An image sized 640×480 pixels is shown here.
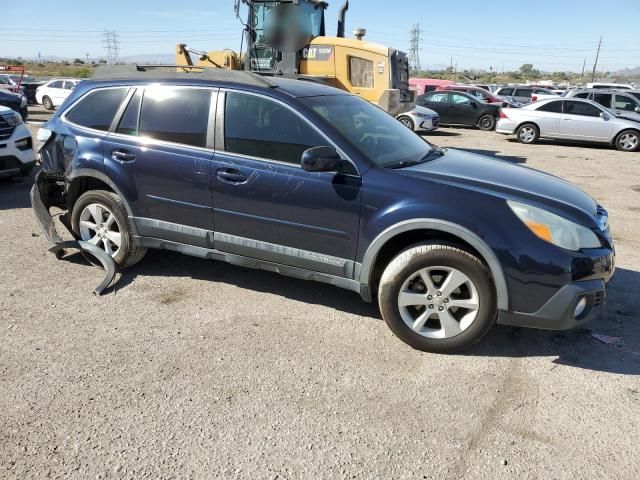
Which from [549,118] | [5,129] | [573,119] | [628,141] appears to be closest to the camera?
[5,129]

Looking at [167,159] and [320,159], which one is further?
[167,159]

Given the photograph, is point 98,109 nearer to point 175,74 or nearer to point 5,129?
point 175,74

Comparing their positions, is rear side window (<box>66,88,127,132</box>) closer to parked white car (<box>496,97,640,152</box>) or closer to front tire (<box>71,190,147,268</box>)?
front tire (<box>71,190,147,268</box>)

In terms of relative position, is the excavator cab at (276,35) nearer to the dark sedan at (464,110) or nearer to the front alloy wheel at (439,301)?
the front alloy wheel at (439,301)

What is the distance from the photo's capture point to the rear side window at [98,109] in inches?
180

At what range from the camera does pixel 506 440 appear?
2688 millimetres

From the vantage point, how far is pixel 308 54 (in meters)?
11.6

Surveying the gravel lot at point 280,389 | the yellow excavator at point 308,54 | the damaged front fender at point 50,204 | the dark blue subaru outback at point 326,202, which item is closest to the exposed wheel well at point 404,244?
the dark blue subaru outback at point 326,202

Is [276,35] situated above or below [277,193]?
above

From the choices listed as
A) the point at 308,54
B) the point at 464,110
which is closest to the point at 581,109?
the point at 464,110

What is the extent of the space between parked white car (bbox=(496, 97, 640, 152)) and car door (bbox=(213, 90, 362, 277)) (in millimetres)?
14002

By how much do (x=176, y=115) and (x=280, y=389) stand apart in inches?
96.1

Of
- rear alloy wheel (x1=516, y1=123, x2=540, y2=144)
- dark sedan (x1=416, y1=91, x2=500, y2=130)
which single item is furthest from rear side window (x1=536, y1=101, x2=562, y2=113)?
dark sedan (x1=416, y1=91, x2=500, y2=130)

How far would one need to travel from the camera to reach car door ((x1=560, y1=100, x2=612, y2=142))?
1505 centimetres
